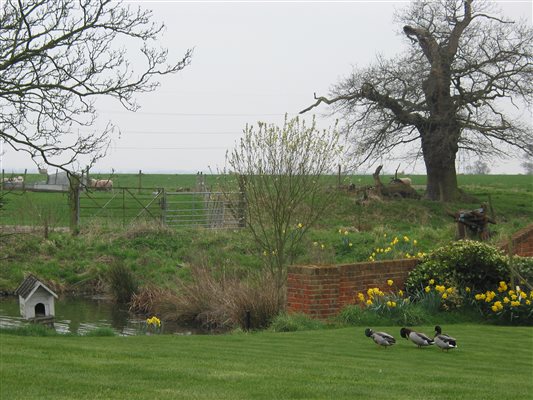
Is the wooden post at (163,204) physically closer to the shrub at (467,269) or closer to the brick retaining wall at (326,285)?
the shrub at (467,269)

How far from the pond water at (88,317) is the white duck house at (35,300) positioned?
249 mm

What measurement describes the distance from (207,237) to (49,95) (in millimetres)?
14755

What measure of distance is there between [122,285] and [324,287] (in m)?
9.52

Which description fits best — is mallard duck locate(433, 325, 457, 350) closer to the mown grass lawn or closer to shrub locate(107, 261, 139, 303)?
the mown grass lawn

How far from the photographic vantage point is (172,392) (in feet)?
23.3

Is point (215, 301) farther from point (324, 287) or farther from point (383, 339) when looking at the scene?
point (383, 339)

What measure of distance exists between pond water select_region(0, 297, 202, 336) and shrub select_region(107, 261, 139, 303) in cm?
29

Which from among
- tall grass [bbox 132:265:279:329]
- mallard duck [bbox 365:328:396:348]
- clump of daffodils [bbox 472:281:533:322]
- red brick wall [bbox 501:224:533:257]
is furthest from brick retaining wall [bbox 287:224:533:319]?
red brick wall [bbox 501:224:533:257]

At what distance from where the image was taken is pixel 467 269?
1460 cm

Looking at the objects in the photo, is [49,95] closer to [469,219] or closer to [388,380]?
[388,380]

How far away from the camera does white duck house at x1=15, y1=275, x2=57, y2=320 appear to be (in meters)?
15.8

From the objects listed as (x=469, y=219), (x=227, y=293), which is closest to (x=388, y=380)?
(x=227, y=293)

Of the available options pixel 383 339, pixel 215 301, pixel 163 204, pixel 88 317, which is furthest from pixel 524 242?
pixel 163 204

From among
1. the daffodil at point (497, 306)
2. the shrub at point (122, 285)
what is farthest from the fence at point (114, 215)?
the daffodil at point (497, 306)
